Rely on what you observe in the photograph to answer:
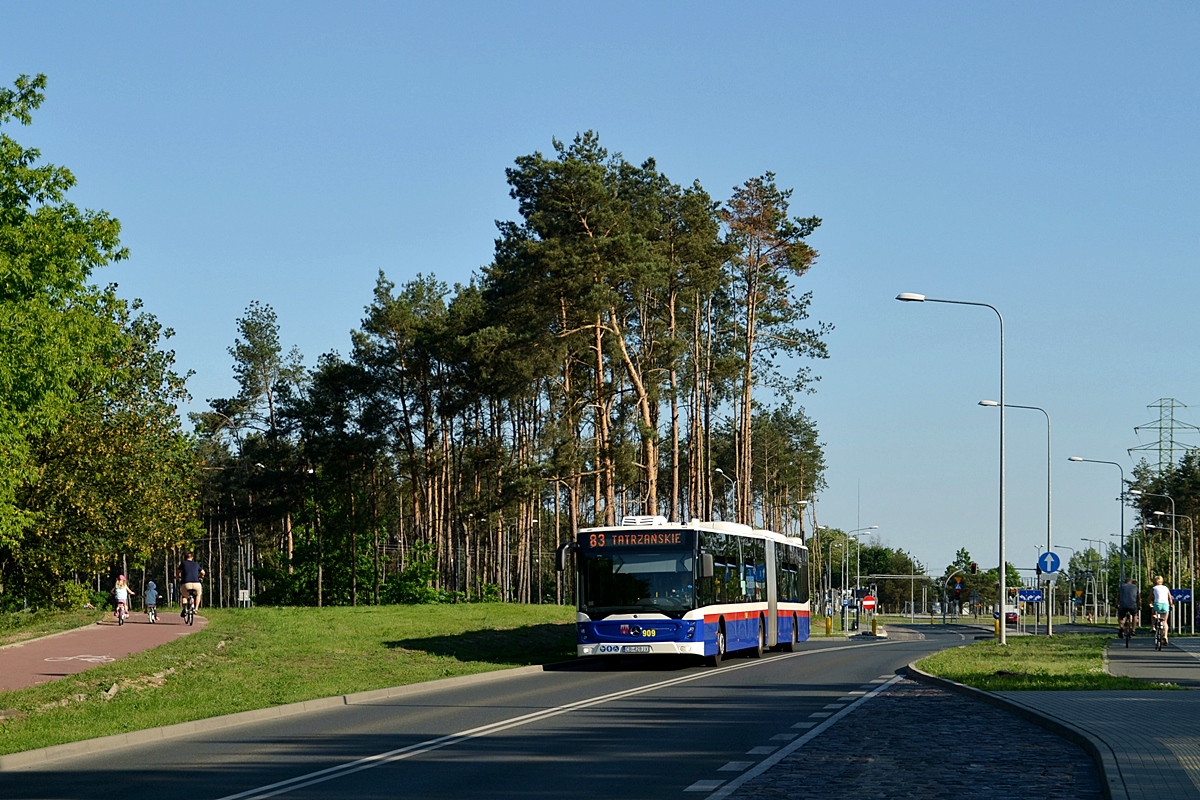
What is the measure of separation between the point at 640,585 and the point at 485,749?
14667mm

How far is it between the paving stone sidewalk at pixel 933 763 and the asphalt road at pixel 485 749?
594mm

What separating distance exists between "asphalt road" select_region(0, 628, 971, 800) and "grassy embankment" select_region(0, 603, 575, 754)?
5.80 ft

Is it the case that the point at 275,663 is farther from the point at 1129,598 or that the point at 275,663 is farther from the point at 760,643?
the point at 1129,598

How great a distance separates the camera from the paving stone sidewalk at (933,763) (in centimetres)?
1151

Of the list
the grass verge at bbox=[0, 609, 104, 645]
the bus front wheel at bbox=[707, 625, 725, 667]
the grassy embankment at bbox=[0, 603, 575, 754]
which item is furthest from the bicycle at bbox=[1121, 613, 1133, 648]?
the grass verge at bbox=[0, 609, 104, 645]

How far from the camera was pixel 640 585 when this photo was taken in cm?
2953

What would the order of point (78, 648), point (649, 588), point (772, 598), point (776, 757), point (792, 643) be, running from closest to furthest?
point (776, 757)
point (649, 588)
point (78, 648)
point (772, 598)
point (792, 643)

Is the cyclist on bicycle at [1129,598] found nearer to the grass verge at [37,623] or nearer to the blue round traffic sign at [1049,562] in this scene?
the blue round traffic sign at [1049,562]

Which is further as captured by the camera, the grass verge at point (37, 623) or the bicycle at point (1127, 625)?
the bicycle at point (1127, 625)

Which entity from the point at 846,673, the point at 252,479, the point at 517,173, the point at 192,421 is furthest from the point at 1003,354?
the point at 192,421

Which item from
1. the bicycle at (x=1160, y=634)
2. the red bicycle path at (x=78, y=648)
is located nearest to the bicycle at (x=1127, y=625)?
the bicycle at (x=1160, y=634)

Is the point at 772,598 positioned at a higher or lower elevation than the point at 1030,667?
higher

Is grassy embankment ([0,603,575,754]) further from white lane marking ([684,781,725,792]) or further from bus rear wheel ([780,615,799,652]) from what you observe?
white lane marking ([684,781,725,792])

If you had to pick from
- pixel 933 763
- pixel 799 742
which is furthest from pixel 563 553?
pixel 933 763
